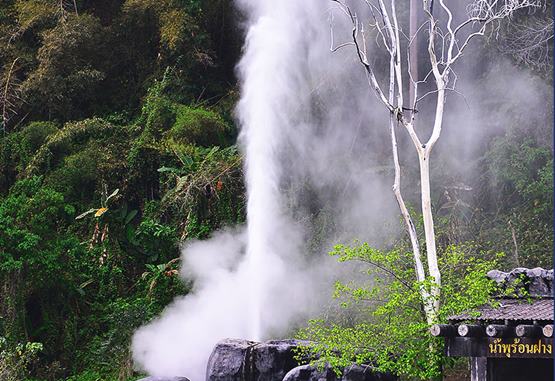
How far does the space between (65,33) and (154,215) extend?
550 cm

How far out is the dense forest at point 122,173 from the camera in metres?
22.4

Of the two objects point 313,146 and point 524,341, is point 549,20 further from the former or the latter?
point 524,341

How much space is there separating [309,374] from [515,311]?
3.55 metres

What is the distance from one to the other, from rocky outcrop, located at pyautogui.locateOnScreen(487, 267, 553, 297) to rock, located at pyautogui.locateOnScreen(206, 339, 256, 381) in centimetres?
436

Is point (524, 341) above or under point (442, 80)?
under

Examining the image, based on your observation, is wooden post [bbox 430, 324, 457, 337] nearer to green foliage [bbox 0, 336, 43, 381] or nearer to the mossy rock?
green foliage [bbox 0, 336, 43, 381]

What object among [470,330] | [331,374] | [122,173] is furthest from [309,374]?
[122,173]

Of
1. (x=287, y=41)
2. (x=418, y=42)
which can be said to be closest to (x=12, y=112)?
(x=287, y=41)

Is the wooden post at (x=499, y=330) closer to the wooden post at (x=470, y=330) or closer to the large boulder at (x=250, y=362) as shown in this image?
the wooden post at (x=470, y=330)

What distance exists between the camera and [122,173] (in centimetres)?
2622

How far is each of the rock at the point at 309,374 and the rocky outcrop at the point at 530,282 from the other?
3.10 meters

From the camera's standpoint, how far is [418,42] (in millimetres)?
26281

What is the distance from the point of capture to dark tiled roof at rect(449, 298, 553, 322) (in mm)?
13953

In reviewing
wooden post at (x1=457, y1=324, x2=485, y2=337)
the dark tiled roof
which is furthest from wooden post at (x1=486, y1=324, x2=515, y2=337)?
wooden post at (x1=457, y1=324, x2=485, y2=337)
